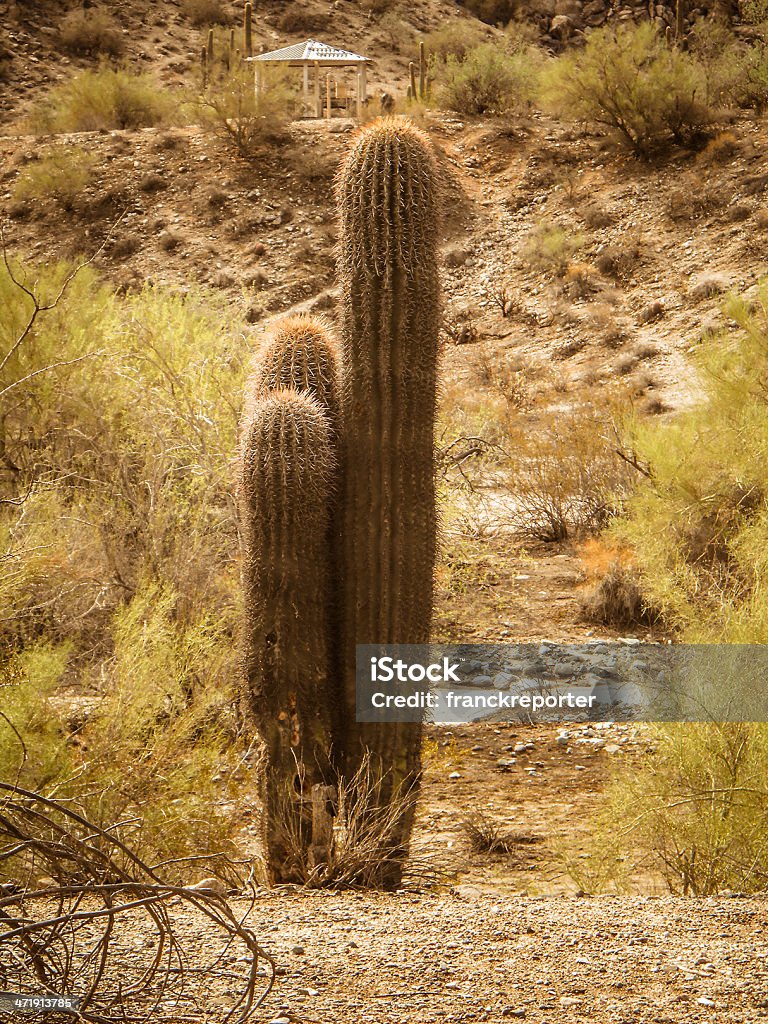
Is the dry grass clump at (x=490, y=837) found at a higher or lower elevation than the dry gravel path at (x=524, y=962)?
lower

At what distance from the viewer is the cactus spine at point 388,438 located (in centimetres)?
553

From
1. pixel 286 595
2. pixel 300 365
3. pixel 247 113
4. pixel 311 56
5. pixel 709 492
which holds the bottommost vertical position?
pixel 709 492

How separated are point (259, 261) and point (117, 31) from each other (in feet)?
61.8

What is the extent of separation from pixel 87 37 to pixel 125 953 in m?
38.1

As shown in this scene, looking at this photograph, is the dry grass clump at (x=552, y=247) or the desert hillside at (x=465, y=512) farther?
the dry grass clump at (x=552, y=247)

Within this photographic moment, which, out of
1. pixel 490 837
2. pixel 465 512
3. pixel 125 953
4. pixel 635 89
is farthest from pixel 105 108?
pixel 125 953

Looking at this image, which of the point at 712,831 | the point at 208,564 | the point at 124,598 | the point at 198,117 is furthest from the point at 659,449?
the point at 198,117

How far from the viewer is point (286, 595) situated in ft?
17.5

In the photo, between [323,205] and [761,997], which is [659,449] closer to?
[761,997]

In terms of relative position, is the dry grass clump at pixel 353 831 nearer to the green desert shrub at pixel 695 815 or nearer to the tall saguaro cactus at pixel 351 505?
the tall saguaro cactus at pixel 351 505

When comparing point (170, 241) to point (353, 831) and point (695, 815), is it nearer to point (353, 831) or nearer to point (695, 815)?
point (353, 831)

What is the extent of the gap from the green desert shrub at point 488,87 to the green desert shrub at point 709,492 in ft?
63.6

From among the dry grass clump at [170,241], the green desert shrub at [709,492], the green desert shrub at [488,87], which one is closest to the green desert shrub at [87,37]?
the green desert shrub at [488,87]

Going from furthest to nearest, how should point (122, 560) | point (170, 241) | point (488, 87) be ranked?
point (488, 87) < point (170, 241) < point (122, 560)
